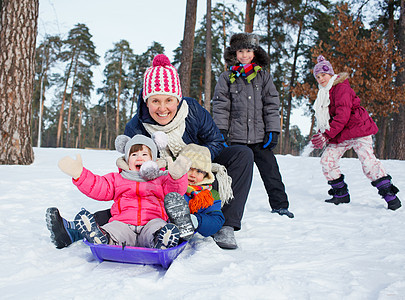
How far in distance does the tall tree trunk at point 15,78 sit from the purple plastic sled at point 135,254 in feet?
12.5

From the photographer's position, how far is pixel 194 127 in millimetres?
2555

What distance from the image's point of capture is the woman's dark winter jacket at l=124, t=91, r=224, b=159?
2.52 metres

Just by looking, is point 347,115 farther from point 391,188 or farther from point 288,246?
point 288,246

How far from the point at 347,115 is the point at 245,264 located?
2.62 m

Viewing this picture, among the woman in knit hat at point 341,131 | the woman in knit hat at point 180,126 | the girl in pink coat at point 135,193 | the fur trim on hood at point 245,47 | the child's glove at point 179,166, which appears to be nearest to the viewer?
the girl in pink coat at point 135,193

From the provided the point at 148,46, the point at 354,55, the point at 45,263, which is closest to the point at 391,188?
the point at 45,263

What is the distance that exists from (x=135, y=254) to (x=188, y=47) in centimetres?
729

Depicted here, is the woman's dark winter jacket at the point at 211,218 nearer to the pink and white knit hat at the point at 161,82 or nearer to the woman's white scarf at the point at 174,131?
the woman's white scarf at the point at 174,131

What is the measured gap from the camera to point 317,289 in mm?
1436

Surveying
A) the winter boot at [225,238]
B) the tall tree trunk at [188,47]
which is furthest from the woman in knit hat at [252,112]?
the tall tree trunk at [188,47]

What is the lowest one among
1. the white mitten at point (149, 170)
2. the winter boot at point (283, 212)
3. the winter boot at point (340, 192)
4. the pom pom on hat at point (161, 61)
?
the winter boot at point (283, 212)

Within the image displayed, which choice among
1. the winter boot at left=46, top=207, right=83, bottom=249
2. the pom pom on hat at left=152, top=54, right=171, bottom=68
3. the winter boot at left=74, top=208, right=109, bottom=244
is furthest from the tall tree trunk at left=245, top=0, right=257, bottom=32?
the winter boot at left=74, top=208, right=109, bottom=244

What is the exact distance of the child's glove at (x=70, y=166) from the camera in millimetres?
1845

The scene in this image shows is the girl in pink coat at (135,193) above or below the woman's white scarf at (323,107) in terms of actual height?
below
